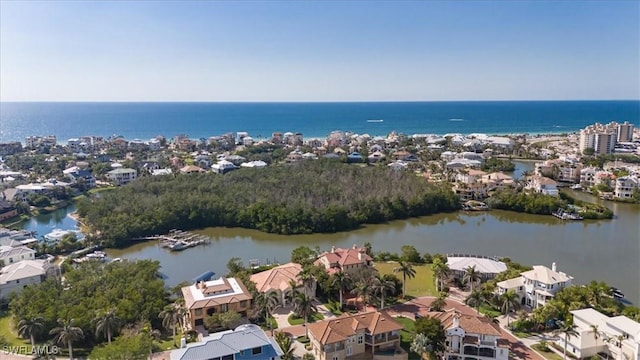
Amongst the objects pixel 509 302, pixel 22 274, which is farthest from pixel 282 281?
pixel 22 274

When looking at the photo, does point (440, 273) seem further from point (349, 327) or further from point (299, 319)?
point (299, 319)

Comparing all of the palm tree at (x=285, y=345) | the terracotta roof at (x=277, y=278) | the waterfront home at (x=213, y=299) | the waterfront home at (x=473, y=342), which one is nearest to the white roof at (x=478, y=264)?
the waterfront home at (x=473, y=342)

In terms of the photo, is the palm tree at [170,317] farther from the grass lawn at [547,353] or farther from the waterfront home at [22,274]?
the grass lawn at [547,353]

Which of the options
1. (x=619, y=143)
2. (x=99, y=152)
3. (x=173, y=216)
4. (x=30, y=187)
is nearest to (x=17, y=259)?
(x=173, y=216)

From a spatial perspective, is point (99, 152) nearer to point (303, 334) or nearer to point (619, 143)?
point (303, 334)

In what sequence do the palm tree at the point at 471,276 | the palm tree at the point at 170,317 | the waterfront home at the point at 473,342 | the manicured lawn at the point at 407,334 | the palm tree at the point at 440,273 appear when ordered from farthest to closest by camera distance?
the palm tree at the point at 440,273
the palm tree at the point at 471,276
the palm tree at the point at 170,317
the manicured lawn at the point at 407,334
the waterfront home at the point at 473,342
